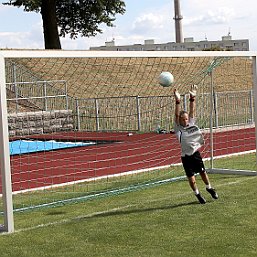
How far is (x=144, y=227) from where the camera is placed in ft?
29.5

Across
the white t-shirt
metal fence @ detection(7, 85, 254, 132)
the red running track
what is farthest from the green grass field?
metal fence @ detection(7, 85, 254, 132)

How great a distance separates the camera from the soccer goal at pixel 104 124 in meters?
12.1

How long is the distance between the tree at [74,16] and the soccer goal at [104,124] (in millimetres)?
6372

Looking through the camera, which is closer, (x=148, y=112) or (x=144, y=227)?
(x=144, y=227)

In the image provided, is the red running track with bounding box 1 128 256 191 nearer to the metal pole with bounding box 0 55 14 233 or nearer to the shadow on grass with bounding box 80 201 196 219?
the shadow on grass with bounding box 80 201 196 219

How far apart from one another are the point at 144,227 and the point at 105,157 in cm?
962

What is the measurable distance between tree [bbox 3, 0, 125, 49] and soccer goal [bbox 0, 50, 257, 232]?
6372mm

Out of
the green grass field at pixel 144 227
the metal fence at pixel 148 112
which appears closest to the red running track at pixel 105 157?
the metal fence at pixel 148 112

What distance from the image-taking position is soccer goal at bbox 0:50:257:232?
475 inches

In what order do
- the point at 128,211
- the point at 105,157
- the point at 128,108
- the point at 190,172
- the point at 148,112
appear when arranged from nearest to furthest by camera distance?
the point at 128,211
the point at 190,172
the point at 105,157
the point at 148,112
the point at 128,108

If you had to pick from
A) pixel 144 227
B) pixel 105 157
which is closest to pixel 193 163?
pixel 144 227

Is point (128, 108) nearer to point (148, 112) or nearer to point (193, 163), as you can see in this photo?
point (148, 112)

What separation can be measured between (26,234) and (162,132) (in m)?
16.7

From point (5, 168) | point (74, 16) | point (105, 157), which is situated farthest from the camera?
point (74, 16)
